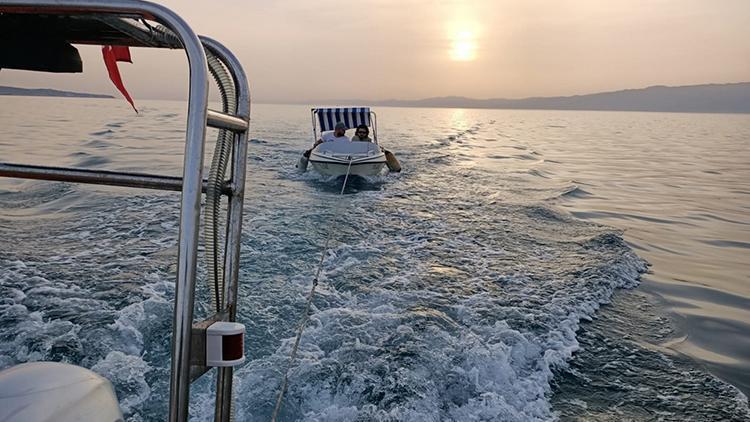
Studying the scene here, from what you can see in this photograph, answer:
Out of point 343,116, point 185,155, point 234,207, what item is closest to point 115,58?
point 234,207

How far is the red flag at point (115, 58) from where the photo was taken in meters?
1.90

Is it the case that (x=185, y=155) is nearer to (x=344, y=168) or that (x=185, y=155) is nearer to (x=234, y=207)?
(x=234, y=207)

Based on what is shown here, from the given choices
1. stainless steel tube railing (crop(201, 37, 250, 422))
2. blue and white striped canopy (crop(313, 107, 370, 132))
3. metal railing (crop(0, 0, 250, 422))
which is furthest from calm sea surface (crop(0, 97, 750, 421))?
blue and white striped canopy (crop(313, 107, 370, 132))

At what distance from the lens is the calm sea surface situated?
136 inches

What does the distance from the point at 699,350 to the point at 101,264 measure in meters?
5.83

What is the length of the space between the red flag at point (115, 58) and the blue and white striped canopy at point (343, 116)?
46.9 feet

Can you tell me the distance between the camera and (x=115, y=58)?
1908mm

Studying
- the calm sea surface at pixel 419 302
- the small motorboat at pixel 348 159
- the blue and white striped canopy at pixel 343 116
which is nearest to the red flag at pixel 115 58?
the calm sea surface at pixel 419 302

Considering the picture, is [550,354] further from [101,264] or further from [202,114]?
[101,264]

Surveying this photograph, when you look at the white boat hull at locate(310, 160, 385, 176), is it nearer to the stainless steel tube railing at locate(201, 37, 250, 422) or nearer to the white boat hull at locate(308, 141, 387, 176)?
the white boat hull at locate(308, 141, 387, 176)

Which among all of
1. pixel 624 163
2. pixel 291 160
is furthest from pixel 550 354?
pixel 624 163

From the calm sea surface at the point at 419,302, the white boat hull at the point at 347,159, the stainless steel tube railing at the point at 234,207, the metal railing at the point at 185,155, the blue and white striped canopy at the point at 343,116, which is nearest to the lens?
the metal railing at the point at 185,155

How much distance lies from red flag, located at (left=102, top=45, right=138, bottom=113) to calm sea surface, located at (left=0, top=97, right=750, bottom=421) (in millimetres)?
2075

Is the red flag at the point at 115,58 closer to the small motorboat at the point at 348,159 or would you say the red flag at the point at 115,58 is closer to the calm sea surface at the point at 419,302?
the calm sea surface at the point at 419,302
